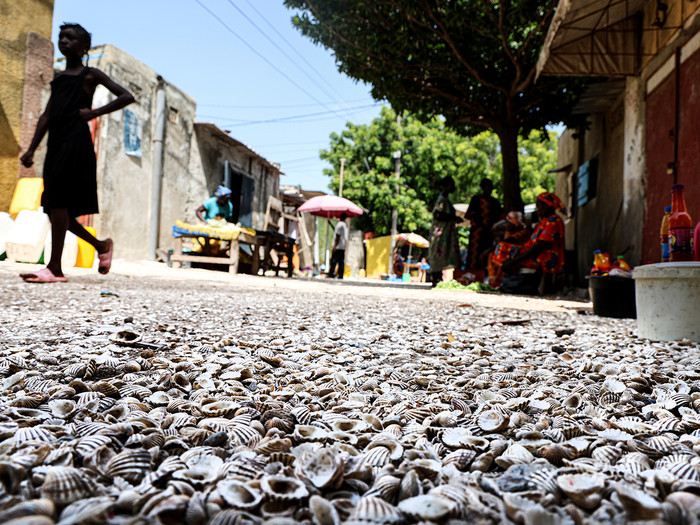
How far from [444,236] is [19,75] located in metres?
7.21

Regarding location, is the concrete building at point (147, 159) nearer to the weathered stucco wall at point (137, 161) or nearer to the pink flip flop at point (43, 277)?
the weathered stucco wall at point (137, 161)

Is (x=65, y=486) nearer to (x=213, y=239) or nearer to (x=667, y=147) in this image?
(x=667, y=147)

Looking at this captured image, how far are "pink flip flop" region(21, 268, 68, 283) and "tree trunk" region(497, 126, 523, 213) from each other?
19.0 ft

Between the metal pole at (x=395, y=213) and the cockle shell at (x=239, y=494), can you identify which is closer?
the cockle shell at (x=239, y=494)

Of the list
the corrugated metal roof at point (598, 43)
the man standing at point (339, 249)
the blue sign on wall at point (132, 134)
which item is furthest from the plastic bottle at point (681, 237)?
the blue sign on wall at point (132, 134)

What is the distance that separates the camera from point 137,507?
68cm

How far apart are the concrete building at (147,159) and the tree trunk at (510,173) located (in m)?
6.80

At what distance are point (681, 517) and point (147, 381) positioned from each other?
1.19 metres

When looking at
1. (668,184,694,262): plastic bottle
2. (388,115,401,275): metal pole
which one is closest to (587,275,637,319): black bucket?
(668,184,694,262): plastic bottle

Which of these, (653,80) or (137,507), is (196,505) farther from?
(653,80)

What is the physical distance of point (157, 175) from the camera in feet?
34.3

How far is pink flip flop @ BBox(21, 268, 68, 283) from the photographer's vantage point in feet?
12.1

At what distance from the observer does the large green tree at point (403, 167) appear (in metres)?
19.3

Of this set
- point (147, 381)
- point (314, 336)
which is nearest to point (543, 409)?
point (147, 381)
